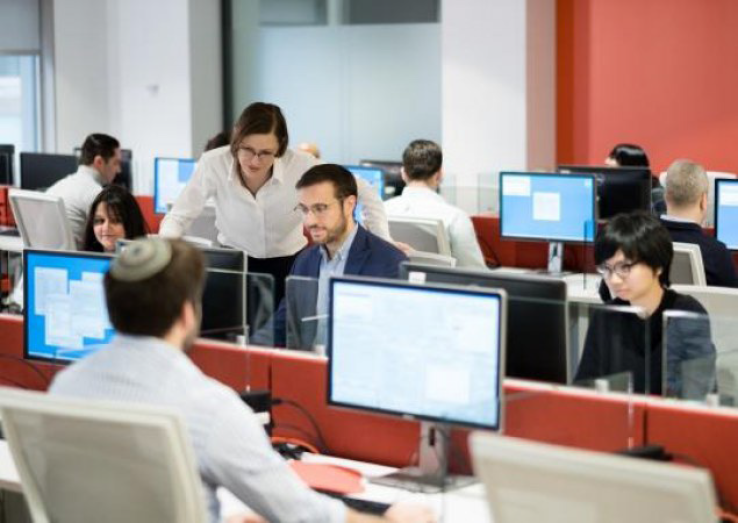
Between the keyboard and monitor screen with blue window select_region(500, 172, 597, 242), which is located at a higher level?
monitor screen with blue window select_region(500, 172, 597, 242)

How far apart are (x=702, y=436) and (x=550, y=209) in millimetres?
4119

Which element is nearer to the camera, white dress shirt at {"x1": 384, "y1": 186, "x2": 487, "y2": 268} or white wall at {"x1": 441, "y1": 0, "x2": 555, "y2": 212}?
white dress shirt at {"x1": 384, "y1": 186, "x2": 487, "y2": 268}

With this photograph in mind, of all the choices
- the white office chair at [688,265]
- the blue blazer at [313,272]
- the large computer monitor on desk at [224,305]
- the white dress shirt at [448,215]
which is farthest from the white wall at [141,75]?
the large computer monitor on desk at [224,305]

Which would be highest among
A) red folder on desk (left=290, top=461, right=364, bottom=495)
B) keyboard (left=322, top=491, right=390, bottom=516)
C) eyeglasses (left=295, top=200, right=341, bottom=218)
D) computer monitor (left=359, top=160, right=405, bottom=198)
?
computer monitor (left=359, top=160, right=405, bottom=198)

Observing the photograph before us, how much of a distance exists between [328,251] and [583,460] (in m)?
2.36

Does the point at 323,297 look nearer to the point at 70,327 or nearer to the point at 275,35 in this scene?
the point at 70,327

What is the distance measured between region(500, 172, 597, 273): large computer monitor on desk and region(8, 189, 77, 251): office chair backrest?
2107 mm

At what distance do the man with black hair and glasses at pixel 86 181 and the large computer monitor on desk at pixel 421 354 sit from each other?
3770 mm

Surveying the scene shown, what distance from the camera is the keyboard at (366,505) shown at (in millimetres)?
2906

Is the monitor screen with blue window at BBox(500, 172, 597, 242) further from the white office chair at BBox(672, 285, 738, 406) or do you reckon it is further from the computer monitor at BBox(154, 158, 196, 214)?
the computer monitor at BBox(154, 158, 196, 214)

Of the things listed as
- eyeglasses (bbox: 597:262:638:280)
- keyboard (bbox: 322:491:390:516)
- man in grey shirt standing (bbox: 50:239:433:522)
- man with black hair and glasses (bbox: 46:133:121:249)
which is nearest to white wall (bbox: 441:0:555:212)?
man with black hair and glasses (bbox: 46:133:121:249)

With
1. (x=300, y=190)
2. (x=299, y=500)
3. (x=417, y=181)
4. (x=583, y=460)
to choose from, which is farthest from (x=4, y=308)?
(x=583, y=460)

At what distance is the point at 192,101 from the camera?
35.9 feet

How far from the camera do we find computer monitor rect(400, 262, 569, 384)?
3078 mm
